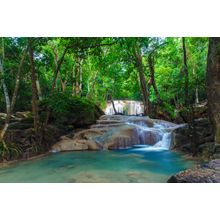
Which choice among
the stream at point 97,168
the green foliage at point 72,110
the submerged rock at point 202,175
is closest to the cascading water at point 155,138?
the stream at point 97,168

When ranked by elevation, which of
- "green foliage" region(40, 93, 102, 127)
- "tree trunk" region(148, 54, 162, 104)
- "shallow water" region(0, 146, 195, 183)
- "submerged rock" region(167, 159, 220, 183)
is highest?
"tree trunk" region(148, 54, 162, 104)

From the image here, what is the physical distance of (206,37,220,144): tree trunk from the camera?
502cm

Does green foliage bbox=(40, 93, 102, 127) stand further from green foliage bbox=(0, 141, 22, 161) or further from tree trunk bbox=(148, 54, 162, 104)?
tree trunk bbox=(148, 54, 162, 104)

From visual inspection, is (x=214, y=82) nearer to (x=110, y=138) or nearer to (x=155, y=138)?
(x=155, y=138)

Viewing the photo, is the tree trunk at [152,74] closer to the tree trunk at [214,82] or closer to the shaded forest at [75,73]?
the shaded forest at [75,73]

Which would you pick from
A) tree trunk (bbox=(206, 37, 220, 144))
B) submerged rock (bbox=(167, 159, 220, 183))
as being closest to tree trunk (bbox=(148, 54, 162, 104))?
tree trunk (bbox=(206, 37, 220, 144))

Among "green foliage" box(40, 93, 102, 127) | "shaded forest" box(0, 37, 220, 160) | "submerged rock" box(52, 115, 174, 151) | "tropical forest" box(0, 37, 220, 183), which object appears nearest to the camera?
"tropical forest" box(0, 37, 220, 183)

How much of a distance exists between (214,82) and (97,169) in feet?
9.16

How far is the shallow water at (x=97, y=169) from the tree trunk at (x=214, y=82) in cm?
97

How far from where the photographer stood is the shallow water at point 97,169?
14.2 feet

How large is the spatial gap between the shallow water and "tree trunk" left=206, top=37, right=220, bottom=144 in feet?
3.19
